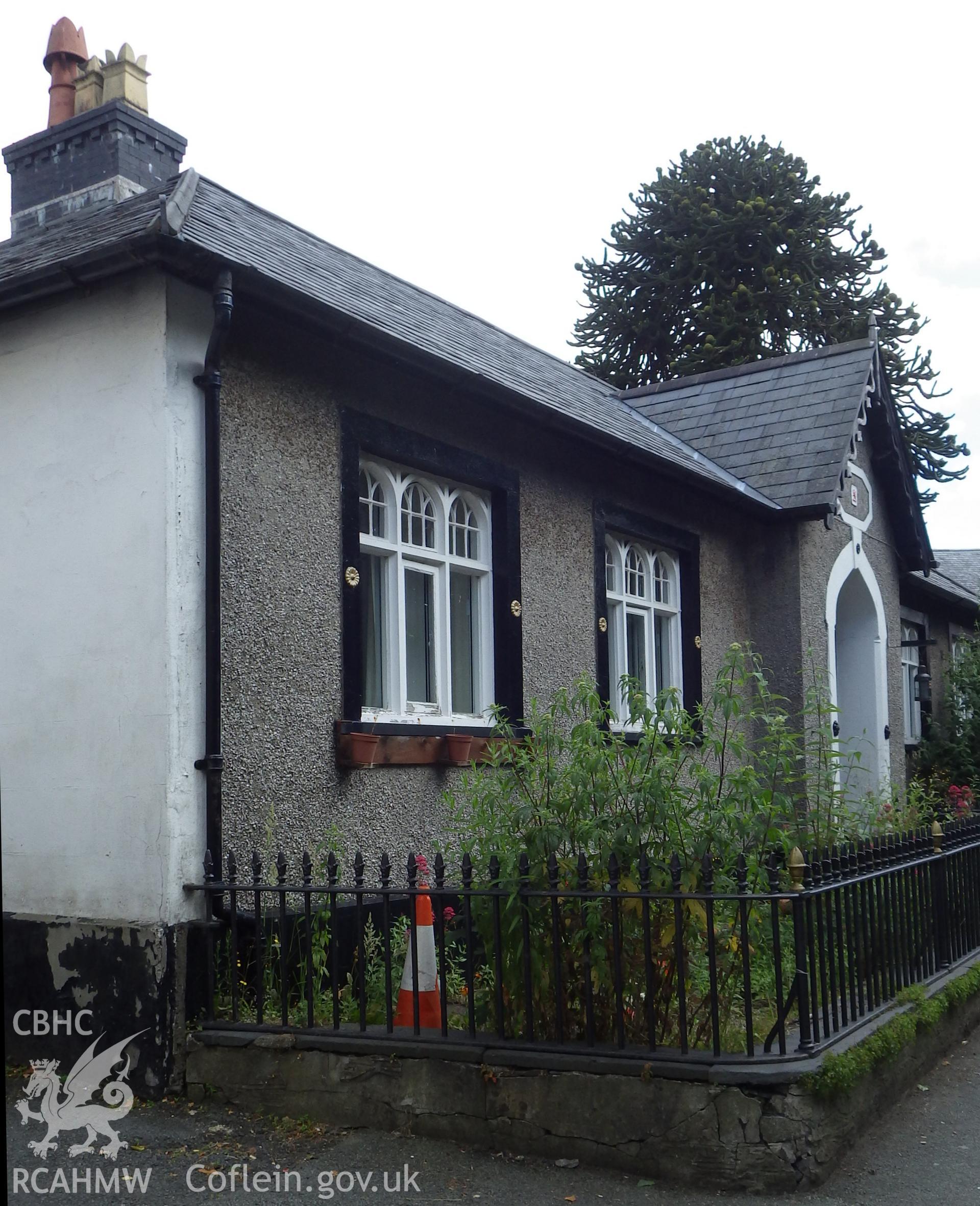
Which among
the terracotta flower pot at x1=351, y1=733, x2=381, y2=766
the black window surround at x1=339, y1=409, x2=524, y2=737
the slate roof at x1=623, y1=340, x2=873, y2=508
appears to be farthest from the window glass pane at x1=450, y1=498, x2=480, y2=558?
the slate roof at x1=623, y1=340, x2=873, y2=508

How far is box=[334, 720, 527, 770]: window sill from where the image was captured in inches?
281

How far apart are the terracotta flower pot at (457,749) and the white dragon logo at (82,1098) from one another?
2.69 meters

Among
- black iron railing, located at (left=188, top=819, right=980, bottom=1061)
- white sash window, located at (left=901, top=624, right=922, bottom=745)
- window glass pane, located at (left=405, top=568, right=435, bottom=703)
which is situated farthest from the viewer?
white sash window, located at (left=901, top=624, right=922, bottom=745)

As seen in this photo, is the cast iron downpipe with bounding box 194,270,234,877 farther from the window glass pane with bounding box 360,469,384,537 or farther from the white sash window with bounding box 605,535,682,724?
the white sash window with bounding box 605,535,682,724

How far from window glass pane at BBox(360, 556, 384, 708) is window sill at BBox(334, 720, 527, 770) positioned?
28 cm

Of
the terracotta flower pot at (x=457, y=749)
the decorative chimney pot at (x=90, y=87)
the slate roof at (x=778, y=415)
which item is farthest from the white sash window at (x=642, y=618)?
the decorative chimney pot at (x=90, y=87)

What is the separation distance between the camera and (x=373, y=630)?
7.84m

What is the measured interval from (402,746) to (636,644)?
394 cm

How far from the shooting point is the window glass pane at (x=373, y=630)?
773cm

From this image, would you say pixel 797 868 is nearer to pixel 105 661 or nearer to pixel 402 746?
pixel 402 746

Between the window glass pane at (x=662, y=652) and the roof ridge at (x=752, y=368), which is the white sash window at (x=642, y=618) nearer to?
the window glass pane at (x=662, y=652)

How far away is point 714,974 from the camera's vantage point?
504cm

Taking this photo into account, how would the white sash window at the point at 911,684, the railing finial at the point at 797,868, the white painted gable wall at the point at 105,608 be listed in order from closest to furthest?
the railing finial at the point at 797,868, the white painted gable wall at the point at 105,608, the white sash window at the point at 911,684

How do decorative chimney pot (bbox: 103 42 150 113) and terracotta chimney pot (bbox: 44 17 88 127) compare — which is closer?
decorative chimney pot (bbox: 103 42 150 113)
